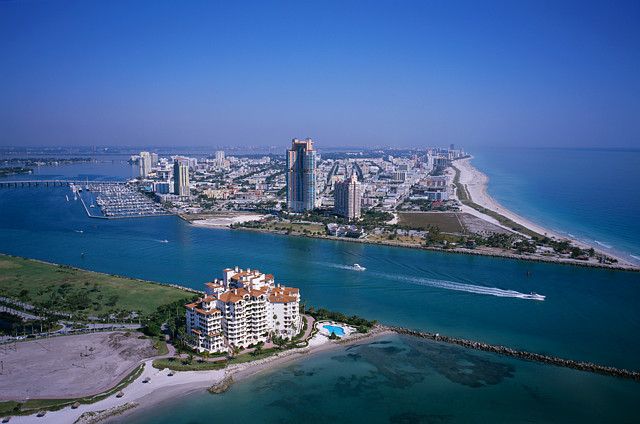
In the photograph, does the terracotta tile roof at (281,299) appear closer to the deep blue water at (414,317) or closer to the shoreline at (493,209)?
the deep blue water at (414,317)

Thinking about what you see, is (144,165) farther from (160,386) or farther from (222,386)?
(222,386)

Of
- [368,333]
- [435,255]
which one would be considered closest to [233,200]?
[435,255]

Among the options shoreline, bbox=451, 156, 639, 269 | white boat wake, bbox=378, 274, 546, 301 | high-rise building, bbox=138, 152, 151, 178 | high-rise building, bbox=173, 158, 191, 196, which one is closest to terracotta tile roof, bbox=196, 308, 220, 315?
white boat wake, bbox=378, 274, 546, 301

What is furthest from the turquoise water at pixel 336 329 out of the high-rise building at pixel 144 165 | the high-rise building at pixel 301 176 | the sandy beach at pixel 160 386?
the high-rise building at pixel 144 165

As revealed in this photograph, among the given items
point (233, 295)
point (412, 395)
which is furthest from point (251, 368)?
point (412, 395)

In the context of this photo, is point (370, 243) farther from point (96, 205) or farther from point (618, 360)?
point (96, 205)

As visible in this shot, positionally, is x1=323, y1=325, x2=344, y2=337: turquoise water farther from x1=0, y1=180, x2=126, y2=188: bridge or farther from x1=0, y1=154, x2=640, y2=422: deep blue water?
x1=0, y1=180, x2=126, y2=188: bridge
